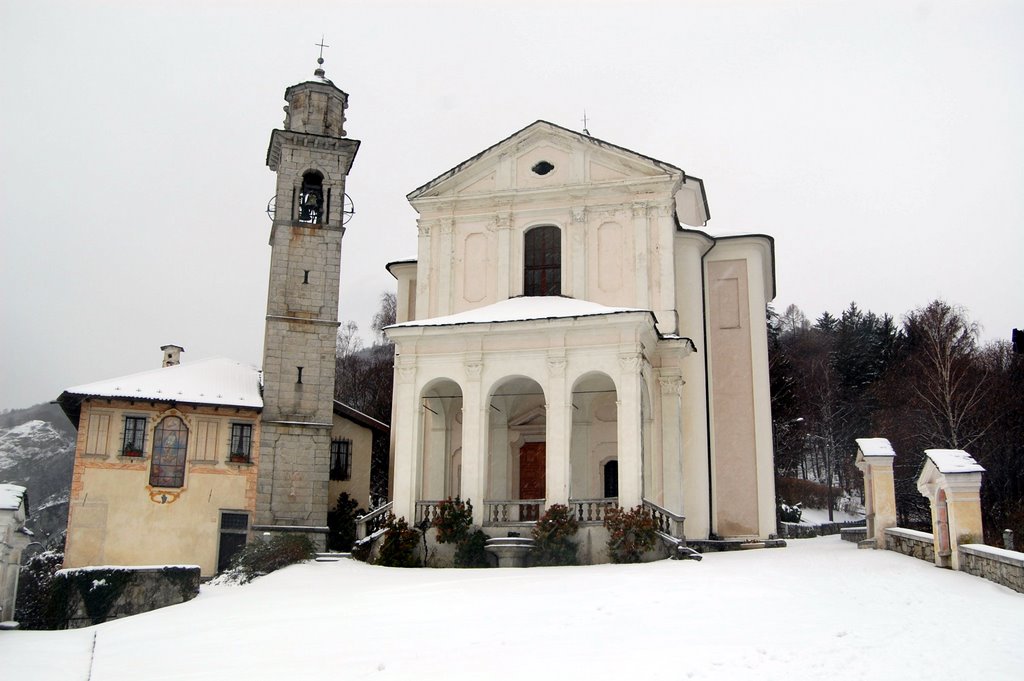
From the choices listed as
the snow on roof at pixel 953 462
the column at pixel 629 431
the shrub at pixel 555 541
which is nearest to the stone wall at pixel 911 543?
the snow on roof at pixel 953 462

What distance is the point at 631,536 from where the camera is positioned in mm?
19875

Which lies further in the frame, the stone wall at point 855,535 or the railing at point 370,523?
the stone wall at point 855,535

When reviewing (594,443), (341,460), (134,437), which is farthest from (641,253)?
(134,437)

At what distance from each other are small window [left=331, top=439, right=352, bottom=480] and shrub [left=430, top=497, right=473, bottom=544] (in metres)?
9.49

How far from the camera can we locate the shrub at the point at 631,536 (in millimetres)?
19797

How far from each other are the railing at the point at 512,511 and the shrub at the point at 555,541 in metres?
1.03

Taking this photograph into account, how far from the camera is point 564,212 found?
86.5ft

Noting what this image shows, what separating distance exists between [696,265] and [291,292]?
39.6 feet

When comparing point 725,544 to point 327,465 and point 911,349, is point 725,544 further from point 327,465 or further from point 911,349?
point 911,349

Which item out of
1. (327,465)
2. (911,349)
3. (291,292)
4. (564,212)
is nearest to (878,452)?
(564,212)

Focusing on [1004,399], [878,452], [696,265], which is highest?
[696,265]

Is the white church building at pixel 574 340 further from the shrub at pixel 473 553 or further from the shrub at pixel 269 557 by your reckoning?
the shrub at pixel 269 557

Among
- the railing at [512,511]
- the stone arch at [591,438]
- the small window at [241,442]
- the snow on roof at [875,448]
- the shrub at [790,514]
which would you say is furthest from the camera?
the shrub at [790,514]

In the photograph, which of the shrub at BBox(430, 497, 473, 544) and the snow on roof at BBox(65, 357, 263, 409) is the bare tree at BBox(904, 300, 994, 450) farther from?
the snow on roof at BBox(65, 357, 263, 409)
